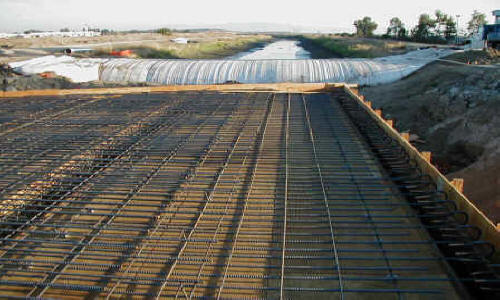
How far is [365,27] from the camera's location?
253 feet

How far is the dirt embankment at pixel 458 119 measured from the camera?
883 cm

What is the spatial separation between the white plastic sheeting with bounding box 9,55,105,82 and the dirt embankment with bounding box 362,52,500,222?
1611cm

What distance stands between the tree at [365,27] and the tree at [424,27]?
27.2 meters

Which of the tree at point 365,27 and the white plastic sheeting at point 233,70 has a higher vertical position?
the tree at point 365,27

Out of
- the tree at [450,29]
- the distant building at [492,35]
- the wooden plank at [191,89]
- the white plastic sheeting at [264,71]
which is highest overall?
the tree at [450,29]

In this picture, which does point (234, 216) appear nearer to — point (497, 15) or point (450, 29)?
point (497, 15)

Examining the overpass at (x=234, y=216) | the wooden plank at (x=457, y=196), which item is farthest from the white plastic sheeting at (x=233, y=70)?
the wooden plank at (x=457, y=196)

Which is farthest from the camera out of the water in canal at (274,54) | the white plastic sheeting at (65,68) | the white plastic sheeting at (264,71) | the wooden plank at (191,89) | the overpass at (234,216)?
the water in canal at (274,54)

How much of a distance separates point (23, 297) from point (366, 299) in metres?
2.85

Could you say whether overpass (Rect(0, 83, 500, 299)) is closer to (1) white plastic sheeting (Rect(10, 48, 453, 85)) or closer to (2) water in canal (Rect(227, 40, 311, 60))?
(1) white plastic sheeting (Rect(10, 48, 453, 85))

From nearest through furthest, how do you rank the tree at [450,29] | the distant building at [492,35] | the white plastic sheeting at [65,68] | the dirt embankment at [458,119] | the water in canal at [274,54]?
the dirt embankment at [458,119], the white plastic sheeting at [65,68], the distant building at [492,35], the water in canal at [274,54], the tree at [450,29]

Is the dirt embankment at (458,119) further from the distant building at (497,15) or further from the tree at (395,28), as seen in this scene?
the tree at (395,28)

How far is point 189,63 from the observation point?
2328 centimetres

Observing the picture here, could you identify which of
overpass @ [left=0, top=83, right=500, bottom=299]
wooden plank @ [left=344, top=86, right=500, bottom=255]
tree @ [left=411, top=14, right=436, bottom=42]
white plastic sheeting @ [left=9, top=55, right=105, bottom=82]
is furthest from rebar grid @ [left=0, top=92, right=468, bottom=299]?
tree @ [left=411, top=14, right=436, bottom=42]
